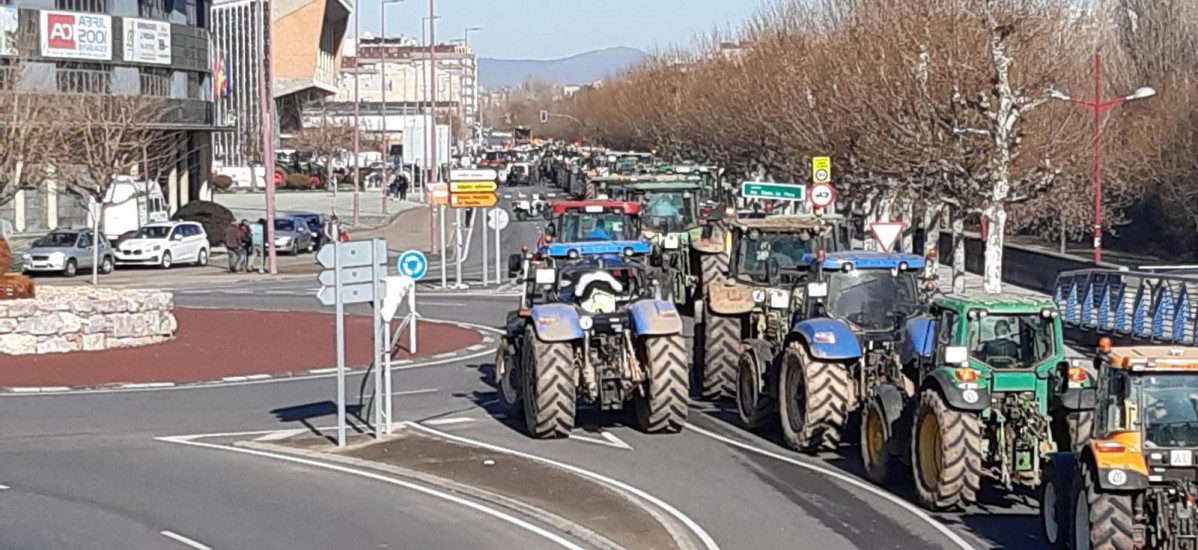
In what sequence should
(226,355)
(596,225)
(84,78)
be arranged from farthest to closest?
(84,78) < (596,225) < (226,355)

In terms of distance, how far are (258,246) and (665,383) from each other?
35091 millimetres

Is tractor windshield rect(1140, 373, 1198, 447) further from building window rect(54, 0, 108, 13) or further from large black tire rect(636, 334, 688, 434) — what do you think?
building window rect(54, 0, 108, 13)

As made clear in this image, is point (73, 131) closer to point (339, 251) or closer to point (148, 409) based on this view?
point (148, 409)

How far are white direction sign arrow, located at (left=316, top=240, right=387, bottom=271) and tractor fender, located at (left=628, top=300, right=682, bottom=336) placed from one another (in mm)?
3096

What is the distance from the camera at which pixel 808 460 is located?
1823 centimetres

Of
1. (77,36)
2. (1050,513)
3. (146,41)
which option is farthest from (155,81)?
(1050,513)

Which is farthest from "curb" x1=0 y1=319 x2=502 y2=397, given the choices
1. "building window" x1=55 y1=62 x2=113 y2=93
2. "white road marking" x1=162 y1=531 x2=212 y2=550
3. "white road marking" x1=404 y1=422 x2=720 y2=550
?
"building window" x1=55 y1=62 x2=113 y2=93

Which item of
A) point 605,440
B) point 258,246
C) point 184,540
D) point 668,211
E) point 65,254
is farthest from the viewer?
point 258,246

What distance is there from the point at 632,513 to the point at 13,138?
2852 centimetres

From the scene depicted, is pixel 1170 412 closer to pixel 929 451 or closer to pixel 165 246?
pixel 929 451

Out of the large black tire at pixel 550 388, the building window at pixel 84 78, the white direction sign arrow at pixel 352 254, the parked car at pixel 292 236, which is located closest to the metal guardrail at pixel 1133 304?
the large black tire at pixel 550 388

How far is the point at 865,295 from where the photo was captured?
751 inches

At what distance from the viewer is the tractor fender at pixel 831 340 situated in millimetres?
17844

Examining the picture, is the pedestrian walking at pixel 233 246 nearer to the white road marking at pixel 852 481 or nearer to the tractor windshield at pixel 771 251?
the tractor windshield at pixel 771 251
